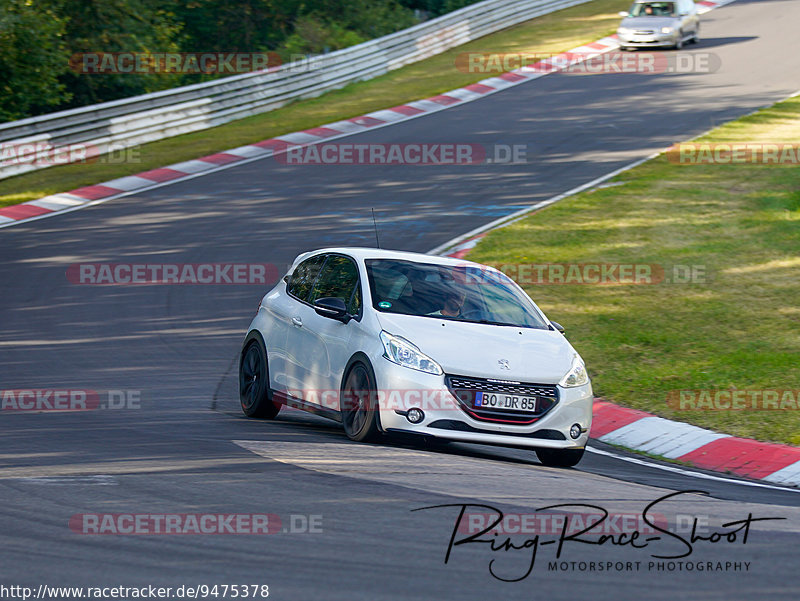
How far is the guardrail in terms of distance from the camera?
24484mm

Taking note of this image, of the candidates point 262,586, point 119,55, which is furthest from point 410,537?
point 119,55

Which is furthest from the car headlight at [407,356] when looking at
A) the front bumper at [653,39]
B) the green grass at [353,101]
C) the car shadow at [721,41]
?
the car shadow at [721,41]

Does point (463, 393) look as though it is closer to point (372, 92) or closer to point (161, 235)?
point (161, 235)

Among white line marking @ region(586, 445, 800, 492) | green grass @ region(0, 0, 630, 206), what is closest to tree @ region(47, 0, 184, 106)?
green grass @ region(0, 0, 630, 206)

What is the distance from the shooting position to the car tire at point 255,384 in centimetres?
1052

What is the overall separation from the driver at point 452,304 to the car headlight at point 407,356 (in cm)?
74

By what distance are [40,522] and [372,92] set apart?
2614 cm

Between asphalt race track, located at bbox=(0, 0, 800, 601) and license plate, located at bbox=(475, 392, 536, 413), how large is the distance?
1.46 ft

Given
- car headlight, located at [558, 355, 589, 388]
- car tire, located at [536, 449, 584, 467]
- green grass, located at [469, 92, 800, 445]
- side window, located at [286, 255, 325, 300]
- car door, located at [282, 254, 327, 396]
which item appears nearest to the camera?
car headlight, located at [558, 355, 589, 388]

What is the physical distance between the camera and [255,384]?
35.1 ft

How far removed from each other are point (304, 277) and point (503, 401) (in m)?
2.87

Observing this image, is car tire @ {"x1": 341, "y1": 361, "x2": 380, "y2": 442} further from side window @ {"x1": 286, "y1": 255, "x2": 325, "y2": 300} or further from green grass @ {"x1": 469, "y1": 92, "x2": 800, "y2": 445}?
green grass @ {"x1": 469, "y1": 92, "x2": 800, "y2": 445}

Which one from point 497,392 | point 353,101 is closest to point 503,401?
point 497,392

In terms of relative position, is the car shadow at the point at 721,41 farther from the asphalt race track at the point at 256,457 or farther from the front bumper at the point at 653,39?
the asphalt race track at the point at 256,457
